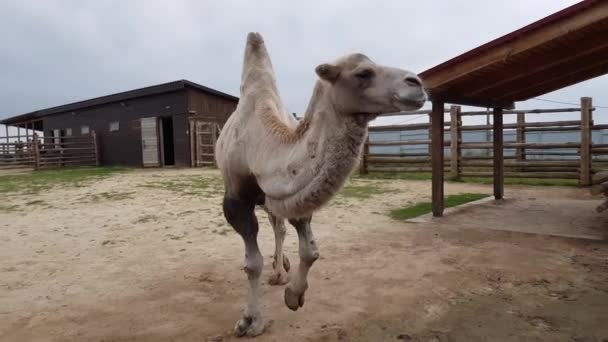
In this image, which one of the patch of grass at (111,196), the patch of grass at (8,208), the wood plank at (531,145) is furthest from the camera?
the wood plank at (531,145)

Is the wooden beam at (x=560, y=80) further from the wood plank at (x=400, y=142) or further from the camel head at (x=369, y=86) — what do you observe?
the camel head at (x=369, y=86)

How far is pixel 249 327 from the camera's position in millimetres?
2926

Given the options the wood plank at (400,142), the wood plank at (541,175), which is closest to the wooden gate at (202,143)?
the wood plank at (400,142)

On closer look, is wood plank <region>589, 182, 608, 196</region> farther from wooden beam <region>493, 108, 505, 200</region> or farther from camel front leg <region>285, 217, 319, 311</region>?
camel front leg <region>285, 217, 319, 311</region>

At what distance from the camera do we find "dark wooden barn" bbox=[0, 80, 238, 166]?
19484 mm

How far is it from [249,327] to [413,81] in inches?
78.9

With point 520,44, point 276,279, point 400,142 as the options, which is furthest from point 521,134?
point 276,279

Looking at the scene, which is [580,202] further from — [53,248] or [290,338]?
[53,248]

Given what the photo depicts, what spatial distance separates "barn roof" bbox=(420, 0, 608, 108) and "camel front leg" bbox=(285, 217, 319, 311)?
11.8ft

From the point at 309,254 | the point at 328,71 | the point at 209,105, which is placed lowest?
the point at 309,254

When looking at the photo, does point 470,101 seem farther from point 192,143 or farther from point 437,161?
point 192,143

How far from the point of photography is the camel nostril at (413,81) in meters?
1.90

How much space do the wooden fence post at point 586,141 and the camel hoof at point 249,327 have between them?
35.1ft

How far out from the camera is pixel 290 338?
282 centimetres
